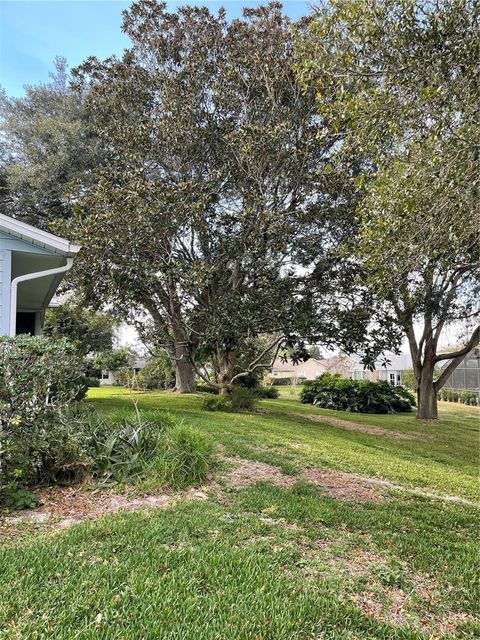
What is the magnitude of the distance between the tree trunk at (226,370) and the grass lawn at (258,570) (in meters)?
8.83

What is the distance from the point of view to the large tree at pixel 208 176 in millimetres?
10879

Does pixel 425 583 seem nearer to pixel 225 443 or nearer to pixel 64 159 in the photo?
pixel 225 443

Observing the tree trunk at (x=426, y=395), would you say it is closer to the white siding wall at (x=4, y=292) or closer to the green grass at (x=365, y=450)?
the green grass at (x=365, y=450)

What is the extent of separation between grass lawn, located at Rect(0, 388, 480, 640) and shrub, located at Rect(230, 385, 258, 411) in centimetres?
839

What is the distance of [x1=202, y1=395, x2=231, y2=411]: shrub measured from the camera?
43.4 feet

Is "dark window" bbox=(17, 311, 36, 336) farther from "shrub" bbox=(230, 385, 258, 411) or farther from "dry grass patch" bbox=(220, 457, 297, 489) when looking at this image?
"dry grass patch" bbox=(220, 457, 297, 489)

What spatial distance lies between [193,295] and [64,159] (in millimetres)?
6618

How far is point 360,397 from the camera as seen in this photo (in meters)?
20.5

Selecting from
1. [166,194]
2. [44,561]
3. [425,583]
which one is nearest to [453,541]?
[425,583]

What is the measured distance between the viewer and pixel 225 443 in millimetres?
7602

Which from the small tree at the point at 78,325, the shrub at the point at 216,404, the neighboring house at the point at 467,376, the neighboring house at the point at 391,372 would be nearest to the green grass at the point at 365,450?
the shrub at the point at 216,404

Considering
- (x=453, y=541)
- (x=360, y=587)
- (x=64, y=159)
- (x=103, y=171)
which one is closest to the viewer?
(x=360, y=587)

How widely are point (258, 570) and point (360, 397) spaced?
1847 centimetres

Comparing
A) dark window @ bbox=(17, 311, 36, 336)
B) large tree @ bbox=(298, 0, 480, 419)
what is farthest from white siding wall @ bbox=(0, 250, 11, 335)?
dark window @ bbox=(17, 311, 36, 336)
